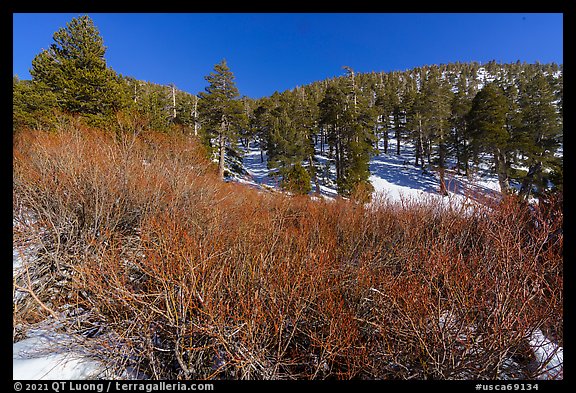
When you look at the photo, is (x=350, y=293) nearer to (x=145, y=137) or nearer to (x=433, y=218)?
(x=433, y=218)

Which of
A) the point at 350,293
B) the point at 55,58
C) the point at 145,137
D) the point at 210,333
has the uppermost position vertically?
the point at 55,58

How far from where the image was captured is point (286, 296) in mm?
3316

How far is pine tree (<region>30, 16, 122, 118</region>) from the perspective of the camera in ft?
45.8


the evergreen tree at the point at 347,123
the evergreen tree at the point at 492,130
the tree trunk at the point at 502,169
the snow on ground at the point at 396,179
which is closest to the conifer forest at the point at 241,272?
the tree trunk at the point at 502,169

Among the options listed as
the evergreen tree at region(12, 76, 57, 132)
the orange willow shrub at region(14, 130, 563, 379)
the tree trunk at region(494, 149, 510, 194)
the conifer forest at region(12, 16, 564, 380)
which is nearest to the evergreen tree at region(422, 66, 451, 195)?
the tree trunk at region(494, 149, 510, 194)

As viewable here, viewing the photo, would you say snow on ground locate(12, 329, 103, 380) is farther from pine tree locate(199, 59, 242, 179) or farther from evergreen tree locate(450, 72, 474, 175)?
evergreen tree locate(450, 72, 474, 175)

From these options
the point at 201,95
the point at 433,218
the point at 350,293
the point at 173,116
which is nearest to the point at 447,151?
the point at 433,218

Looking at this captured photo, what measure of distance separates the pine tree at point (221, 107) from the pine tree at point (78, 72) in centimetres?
940

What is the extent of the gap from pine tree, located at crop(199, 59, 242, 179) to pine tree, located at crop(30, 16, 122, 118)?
9399mm

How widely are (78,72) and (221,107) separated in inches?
452

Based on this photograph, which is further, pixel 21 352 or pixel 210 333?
pixel 21 352

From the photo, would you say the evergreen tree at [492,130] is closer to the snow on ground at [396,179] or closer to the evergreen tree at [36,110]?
the snow on ground at [396,179]

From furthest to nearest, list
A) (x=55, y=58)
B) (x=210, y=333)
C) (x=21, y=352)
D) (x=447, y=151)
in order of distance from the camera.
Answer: (x=447, y=151) → (x=55, y=58) → (x=21, y=352) → (x=210, y=333)
